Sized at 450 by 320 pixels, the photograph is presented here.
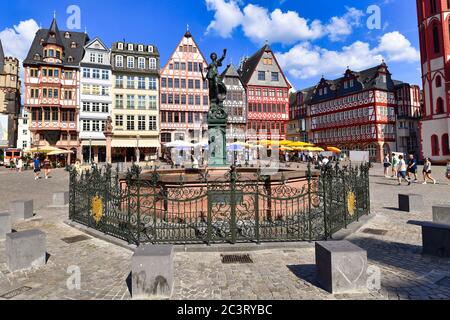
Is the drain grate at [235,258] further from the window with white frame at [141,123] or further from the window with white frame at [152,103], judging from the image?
the window with white frame at [152,103]

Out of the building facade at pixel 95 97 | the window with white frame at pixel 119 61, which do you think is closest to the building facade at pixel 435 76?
the window with white frame at pixel 119 61

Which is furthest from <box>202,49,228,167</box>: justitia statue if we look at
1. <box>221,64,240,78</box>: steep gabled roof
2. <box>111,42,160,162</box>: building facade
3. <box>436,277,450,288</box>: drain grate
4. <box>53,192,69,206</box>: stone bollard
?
<box>221,64,240,78</box>: steep gabled roof

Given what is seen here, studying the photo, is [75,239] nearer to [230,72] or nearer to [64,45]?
[230,72]

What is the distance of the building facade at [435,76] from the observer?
3681cm

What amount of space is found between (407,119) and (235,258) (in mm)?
54806

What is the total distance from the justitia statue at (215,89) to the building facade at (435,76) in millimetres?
38201

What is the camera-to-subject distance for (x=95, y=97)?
4178cm

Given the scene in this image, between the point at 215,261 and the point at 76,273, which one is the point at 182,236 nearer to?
the point at 215,261

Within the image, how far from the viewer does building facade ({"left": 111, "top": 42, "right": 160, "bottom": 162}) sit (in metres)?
42.6

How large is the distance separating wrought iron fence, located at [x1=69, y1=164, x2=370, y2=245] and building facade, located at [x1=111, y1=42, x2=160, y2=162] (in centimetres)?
3473

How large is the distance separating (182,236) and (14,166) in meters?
39.9

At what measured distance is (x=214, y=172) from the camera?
1152cm

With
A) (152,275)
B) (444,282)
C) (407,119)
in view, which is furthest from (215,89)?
(407,119)

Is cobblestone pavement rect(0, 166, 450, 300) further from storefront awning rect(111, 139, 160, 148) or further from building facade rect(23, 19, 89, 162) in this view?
building facade rect(23, 19, 89, 162)
